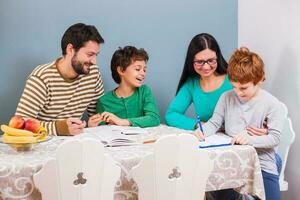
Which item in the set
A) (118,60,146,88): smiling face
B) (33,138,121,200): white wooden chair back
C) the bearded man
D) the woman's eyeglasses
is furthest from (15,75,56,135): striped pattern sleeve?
the woman's eyeglasses

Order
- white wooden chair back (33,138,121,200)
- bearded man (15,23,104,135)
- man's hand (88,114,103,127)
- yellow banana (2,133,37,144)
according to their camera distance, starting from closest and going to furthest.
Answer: white wooden chair back (33,138,121,200) < yellow banana (2,133,37,144) < bearded man (15,23,104,135) < man's hand (88,114,103,127)

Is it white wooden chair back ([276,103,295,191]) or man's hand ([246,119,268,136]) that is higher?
man's hand ([246,119,268,136])

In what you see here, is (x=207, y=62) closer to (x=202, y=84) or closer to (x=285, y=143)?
(x=202, y=84)

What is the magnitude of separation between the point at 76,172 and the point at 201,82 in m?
1.02

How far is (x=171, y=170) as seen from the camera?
144 cm

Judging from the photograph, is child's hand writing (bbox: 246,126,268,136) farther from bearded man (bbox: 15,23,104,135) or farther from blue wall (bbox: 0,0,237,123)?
blue wall (bbox: 0,0,237,123)

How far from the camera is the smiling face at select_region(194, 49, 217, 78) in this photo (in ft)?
6.84

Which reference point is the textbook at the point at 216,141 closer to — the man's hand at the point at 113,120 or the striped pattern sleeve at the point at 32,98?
the man's hand at the point at 113,120

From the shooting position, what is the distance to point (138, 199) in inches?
58.7

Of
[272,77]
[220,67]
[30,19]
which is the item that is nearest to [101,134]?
[220,67]

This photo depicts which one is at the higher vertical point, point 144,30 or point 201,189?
point 144,30

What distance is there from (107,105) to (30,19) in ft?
1.99

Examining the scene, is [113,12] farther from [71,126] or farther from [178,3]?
[71,126]

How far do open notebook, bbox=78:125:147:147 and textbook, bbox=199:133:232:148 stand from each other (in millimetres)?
262
